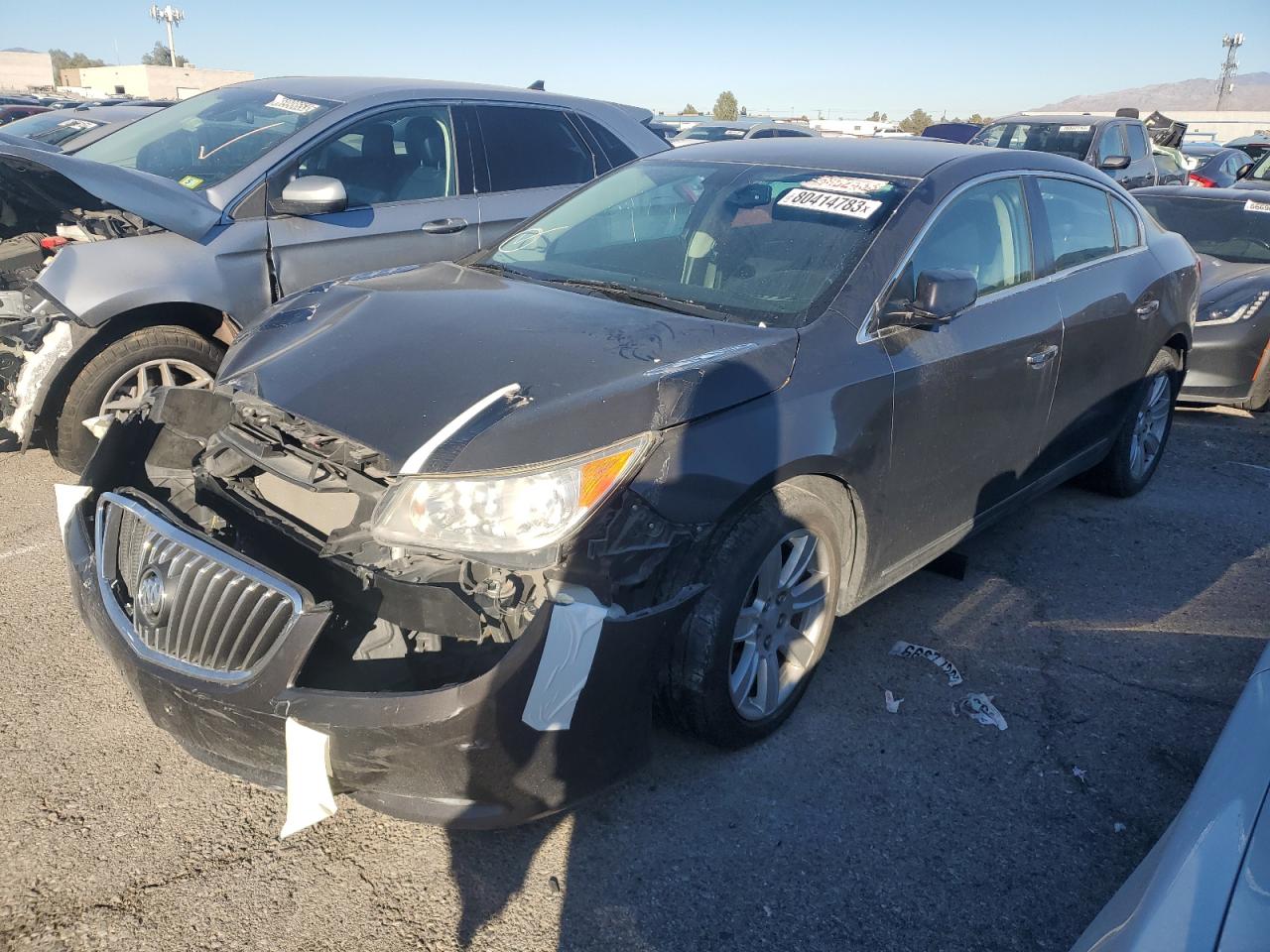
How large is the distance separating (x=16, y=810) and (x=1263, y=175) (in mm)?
15793

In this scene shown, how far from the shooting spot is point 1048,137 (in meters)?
12.8

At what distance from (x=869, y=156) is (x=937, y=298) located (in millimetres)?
961

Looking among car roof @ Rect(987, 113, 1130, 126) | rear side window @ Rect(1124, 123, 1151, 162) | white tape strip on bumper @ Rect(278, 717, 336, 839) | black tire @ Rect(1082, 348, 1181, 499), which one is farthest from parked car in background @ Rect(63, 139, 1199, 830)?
rear side window @ Rect(1124, 123, 1151, 162)

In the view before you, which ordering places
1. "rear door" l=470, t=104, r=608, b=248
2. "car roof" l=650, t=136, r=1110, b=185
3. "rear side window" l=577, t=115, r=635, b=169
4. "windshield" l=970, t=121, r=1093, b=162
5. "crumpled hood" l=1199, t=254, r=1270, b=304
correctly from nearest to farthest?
"car roof" l=650, t=136, r=1110, b=185
"rear door" l=470, t=104, r=608, b=248
"rear side window" l=577, t=115, r=635, b=169
"crumpled hood" l=1199, t=254, r=1270, b=304
"windshield" l=970, t=121, r=1093, b=162

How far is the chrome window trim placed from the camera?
3.08 metres

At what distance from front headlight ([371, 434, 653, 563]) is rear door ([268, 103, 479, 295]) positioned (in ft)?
9.40

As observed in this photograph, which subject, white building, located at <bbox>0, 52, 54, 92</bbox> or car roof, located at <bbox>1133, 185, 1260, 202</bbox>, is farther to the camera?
white building, located at <bbox>0, 52, 54, 92</bbox>

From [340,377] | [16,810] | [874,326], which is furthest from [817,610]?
[16,810]

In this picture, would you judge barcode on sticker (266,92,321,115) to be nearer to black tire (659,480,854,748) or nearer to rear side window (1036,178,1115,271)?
rear side window (1036,178,1115,271)

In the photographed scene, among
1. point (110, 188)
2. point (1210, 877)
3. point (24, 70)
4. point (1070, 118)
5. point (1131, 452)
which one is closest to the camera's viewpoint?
point (1210, 877)

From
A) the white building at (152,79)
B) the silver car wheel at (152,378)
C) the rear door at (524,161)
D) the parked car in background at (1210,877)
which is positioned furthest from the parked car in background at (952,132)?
the white building at (152,79)

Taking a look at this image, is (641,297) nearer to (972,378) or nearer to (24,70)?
(972,378)

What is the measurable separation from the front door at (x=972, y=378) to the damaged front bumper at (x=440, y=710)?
3.88ft

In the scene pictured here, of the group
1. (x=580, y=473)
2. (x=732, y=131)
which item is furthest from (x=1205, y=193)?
(x=732, y=131)
